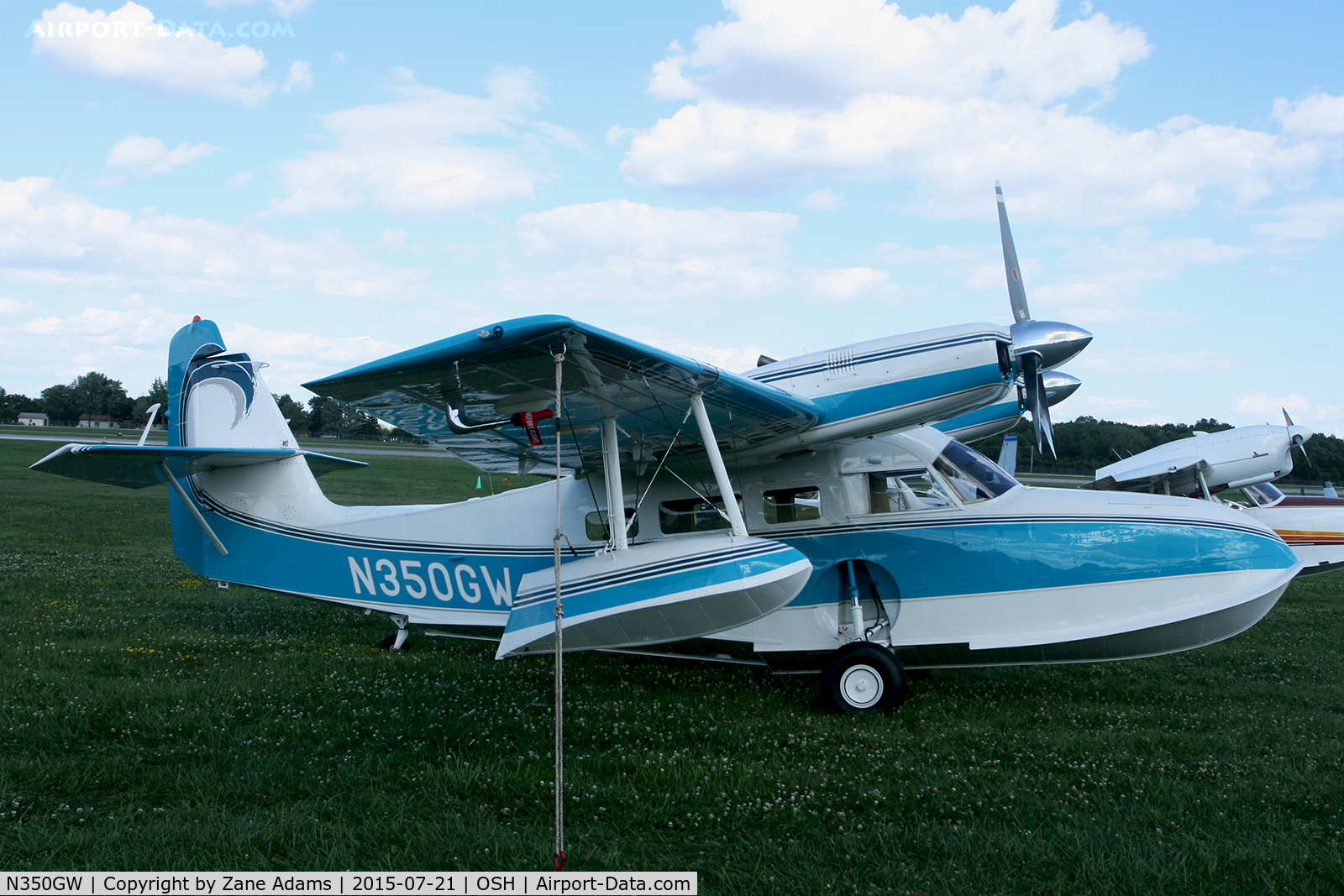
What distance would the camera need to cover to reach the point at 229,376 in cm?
865

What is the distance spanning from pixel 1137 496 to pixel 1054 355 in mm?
1363

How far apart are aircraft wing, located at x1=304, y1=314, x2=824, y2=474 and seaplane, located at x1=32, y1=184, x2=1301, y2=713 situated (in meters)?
0.02

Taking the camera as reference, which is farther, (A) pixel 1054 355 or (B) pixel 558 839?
(A) pixel 1054 355

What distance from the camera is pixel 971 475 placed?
22.6 feet

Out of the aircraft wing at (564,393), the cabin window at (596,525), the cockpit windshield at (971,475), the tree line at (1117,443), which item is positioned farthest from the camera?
the tree line at (1117,443)

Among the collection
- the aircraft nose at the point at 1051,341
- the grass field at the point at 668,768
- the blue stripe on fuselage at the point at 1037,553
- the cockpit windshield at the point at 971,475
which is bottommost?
the grass field at the point at 668,768

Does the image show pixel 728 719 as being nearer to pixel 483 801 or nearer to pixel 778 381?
pixel 483 801

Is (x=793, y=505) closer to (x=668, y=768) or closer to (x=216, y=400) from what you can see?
(x=668, y=768)

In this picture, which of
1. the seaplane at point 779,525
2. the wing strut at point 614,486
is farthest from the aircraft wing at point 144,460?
the wing strut at point 614,486

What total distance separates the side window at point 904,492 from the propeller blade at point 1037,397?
105cm

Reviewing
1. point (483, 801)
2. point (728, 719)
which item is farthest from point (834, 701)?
point (483, 801)

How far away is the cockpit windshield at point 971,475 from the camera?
268 inches

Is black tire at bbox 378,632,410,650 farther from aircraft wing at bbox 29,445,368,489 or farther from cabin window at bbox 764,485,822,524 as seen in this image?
cabin window at bbox 764,485,822,524

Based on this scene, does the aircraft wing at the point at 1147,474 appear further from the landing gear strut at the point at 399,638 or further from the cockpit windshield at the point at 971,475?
the landing gear strut at the point at 399,638
